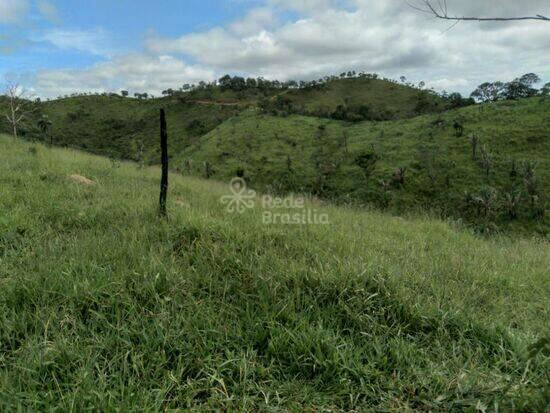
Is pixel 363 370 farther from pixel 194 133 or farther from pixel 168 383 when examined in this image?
pixel 194 133

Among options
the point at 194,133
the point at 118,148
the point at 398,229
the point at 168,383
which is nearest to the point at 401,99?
the point at 194,133

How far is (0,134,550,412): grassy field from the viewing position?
2.54 metres

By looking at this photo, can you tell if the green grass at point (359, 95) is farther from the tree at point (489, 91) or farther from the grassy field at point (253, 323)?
the grassy field at point (253, 323)

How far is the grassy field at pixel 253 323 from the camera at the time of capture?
8.32 feet

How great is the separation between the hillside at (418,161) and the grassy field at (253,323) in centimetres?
2423

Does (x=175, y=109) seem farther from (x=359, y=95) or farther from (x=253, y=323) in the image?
(x=253, y=323)

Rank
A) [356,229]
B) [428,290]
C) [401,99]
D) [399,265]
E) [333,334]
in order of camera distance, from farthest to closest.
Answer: [401,99], [356,229], [399,265], [428,290], [333,334]

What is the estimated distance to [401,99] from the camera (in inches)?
3243

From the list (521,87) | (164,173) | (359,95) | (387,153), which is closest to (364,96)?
(359,95)

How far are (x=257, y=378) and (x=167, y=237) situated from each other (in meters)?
2.47

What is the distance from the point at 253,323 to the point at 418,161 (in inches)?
1532

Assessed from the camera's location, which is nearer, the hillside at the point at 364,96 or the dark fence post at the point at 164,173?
the dark fence post at the point at 164,173

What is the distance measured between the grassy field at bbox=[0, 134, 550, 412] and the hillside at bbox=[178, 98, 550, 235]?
2423cm

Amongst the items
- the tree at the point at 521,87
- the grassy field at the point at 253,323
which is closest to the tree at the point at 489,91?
the tree at the point at 521,87
